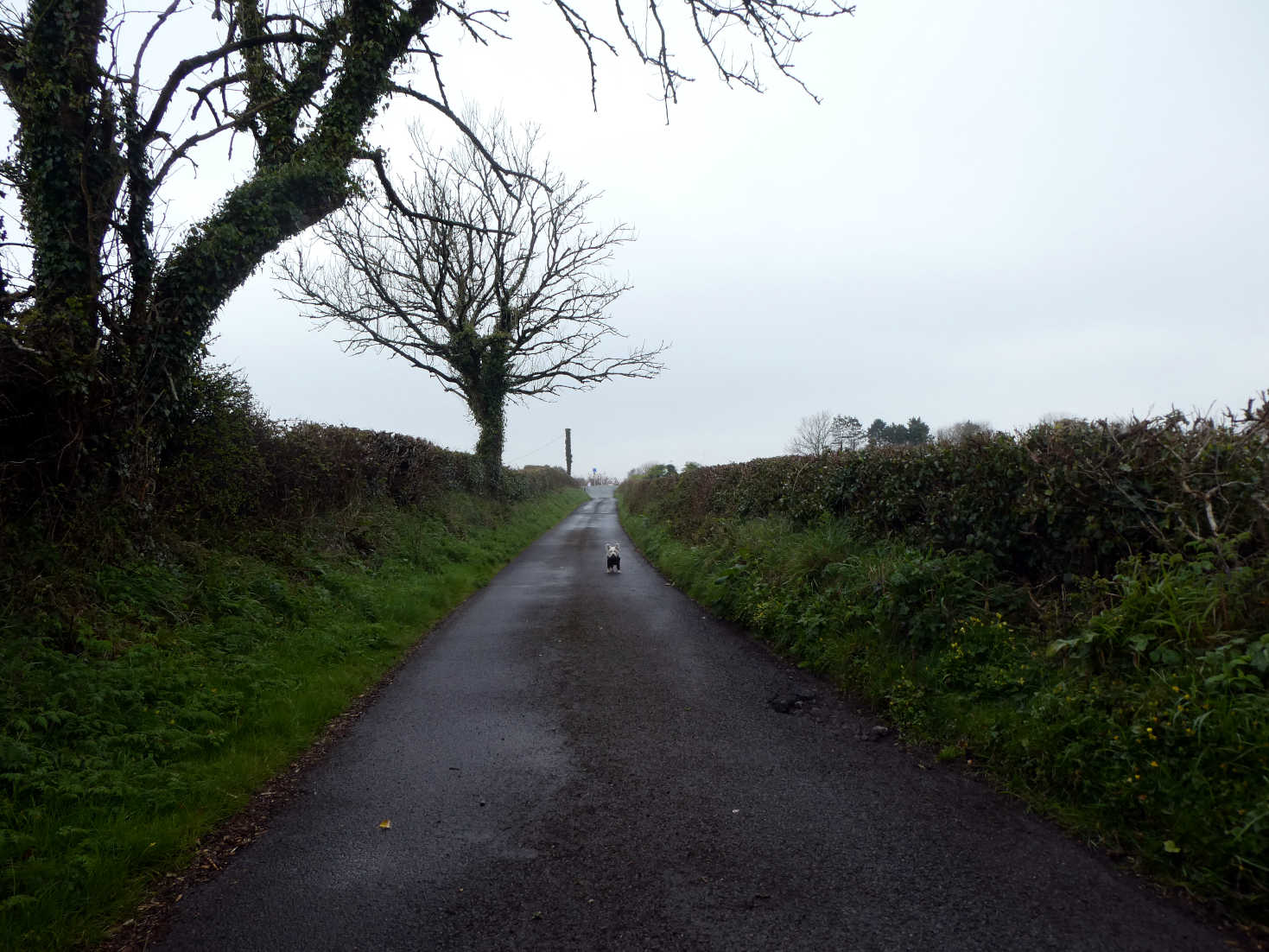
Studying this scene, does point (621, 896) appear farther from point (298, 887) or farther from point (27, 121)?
point (27, 121)

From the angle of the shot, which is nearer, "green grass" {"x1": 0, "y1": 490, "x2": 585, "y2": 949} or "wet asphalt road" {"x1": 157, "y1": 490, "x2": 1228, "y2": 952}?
"wet asphalt road" {"x1": 157, "y1": 490, "x2": 1228, "y2": 952}

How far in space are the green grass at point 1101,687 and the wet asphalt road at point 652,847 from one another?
0.27m

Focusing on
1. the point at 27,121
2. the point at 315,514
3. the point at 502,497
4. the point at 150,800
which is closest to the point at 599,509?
the point at 502,497

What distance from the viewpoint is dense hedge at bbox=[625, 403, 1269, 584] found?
4.48 m

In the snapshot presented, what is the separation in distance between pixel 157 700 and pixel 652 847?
381 centimetres

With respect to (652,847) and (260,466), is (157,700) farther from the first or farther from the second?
(260,466)

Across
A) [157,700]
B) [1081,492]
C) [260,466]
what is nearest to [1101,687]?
[1081,492]

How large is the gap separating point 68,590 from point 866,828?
21.0 ft

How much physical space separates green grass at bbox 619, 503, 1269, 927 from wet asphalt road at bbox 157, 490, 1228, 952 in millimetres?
274

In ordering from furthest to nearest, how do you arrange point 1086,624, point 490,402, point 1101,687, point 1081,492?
point 490,402 < point 1081,492 < point 1086,624 < point 1101,687

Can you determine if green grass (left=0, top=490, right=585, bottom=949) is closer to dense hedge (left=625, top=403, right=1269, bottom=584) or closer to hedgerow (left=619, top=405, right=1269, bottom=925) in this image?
hedgerow (left=619, top=405, right=1269, bottom=925)

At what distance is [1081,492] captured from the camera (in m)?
5.18

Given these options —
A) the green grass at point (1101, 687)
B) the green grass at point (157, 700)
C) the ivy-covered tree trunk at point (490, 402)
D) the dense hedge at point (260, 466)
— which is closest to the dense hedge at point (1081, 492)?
the green grass at point (1101, 687)

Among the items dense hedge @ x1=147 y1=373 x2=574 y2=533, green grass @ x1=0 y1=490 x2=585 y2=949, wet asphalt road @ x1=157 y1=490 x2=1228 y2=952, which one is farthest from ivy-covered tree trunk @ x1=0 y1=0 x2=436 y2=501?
wet asphalt road @ x1=157 y1=490 x2=1228 y2=952
